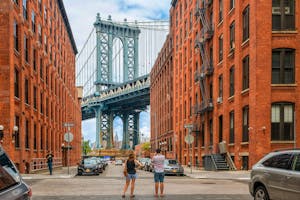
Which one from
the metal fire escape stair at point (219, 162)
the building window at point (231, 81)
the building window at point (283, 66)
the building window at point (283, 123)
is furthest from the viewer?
the building window at point (231, 81)

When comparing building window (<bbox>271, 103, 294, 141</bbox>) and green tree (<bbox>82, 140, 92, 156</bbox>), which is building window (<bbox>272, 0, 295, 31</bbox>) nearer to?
building window (<bbox>271, 103, 294, 141</bbox>)

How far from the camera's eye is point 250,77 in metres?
30.2

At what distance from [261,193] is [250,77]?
66.3 ft

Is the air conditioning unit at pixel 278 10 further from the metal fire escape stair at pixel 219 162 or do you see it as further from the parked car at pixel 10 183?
the parked car at pixel 10 183

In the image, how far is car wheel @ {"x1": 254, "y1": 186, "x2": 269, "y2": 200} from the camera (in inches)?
415

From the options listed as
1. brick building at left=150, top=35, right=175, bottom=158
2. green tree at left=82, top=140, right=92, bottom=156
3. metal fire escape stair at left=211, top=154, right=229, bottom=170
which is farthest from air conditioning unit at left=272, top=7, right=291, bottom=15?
green tree at left=82, top=140, right=92, bottom=156

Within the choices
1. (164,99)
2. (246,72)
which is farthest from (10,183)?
(164,99)

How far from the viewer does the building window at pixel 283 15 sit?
97.3 ft

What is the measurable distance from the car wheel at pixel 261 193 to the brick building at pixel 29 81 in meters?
19.4

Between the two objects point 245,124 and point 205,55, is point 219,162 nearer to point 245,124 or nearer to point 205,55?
point 245,124

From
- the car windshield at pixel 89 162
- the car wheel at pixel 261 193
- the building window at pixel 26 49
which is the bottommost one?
the car windshield at pixel 89 162

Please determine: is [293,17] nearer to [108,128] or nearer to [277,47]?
[277,47]

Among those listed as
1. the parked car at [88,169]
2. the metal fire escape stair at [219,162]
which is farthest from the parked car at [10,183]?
the metal fire escape stair at [219,162]

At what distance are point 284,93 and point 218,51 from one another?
11.3m
